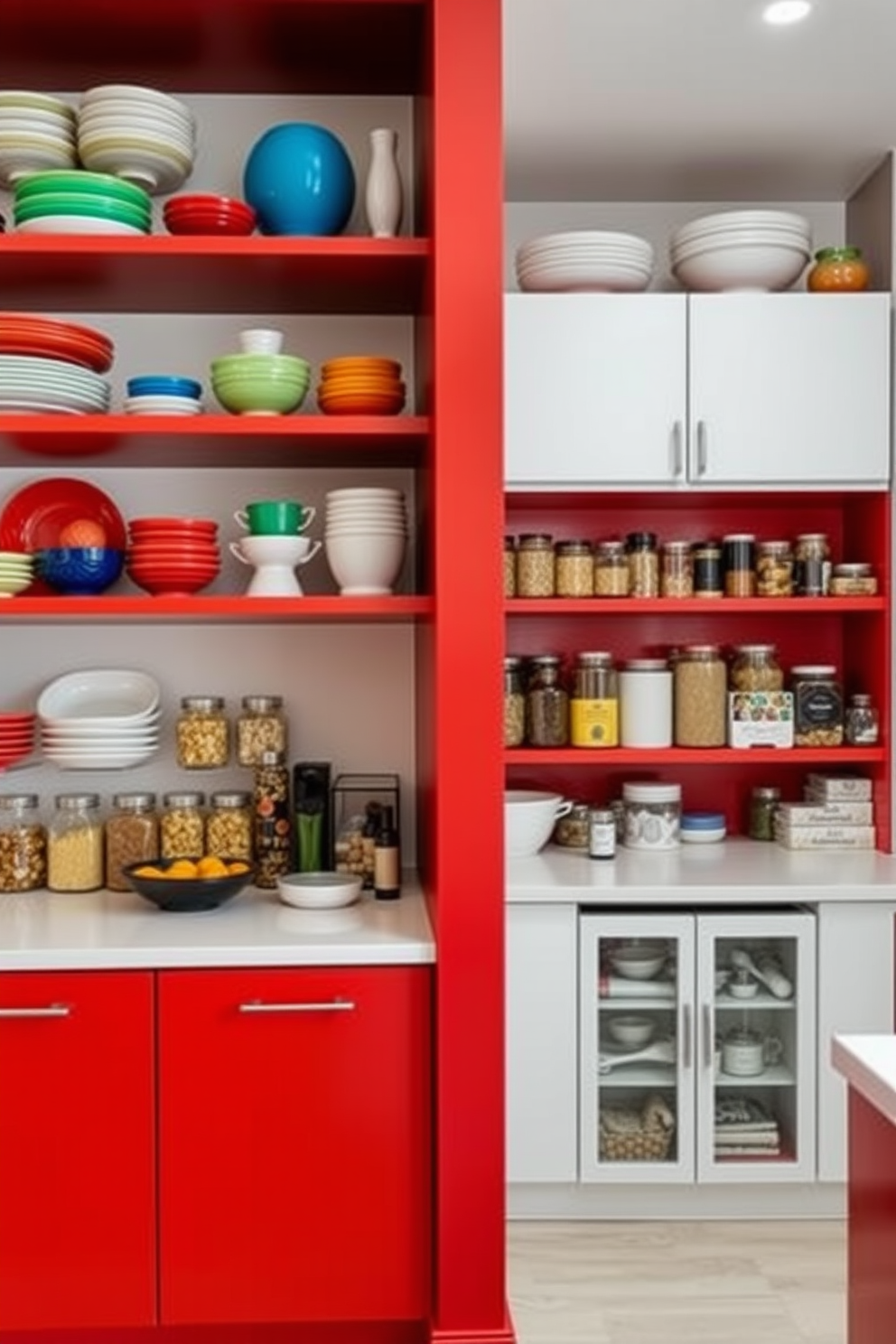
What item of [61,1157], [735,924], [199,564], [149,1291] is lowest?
[149,1291]

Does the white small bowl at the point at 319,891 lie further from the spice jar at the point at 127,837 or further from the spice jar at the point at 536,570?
the spice jar at the point at 536,570

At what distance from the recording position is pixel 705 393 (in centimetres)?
305

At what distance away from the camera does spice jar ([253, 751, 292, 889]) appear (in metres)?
2.54

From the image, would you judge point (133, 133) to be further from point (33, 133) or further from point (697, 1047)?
point (697, 1047)

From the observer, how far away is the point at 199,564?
2.36 metres

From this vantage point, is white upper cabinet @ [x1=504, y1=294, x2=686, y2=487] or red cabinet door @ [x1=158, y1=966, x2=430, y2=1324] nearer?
red cabinet door @ [x1=158, y1=966, x2=430, y2=1324]

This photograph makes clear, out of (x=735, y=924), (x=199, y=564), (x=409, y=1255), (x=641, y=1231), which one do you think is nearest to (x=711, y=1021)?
(x=735, y=924)

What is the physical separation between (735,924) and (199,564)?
1.44 m

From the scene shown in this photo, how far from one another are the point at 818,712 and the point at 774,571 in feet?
1.23

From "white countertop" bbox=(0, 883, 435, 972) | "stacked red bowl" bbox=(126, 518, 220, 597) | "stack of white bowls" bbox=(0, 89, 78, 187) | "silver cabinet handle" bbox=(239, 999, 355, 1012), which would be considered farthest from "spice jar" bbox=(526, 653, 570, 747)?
"stack of white bowls" bbox=(0, 89, 78, 187)

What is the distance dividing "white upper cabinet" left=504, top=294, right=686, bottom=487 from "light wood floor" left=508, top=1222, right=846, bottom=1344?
69.0 inches

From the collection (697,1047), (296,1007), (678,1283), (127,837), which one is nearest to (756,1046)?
(697,1047)

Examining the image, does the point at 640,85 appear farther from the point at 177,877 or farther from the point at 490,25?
the point at 177,877

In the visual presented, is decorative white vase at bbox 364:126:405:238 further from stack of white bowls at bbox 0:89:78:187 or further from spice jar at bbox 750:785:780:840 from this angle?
spice jar at bbox 750:785:780:840
